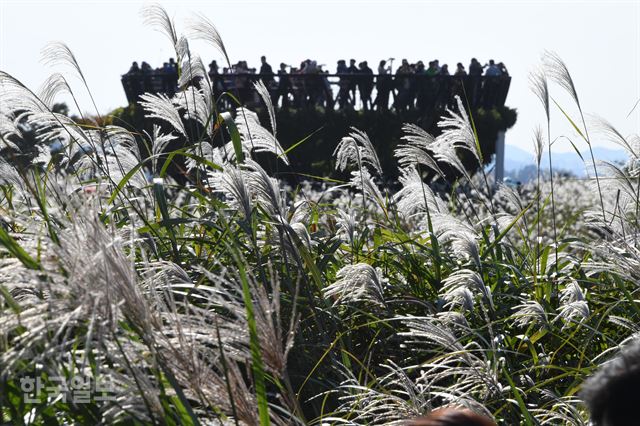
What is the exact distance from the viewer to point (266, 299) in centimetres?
200

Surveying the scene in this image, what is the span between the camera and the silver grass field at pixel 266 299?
6.48 ft

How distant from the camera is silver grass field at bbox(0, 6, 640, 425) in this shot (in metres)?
1.98

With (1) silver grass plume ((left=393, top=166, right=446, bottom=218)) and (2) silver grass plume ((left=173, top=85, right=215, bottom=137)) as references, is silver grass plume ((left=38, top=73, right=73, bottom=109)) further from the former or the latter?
(1) silver grass plume ((left=393, top=166, right=446, bottom=218))

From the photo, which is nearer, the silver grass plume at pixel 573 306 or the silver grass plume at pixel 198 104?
the silver grass plume at pixel 573 306

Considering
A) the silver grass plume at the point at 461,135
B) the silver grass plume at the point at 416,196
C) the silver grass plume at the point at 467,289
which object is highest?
the silver grass plume at the point at 461,135

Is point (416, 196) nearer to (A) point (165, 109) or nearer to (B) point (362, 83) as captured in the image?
(A) point (165, 109)

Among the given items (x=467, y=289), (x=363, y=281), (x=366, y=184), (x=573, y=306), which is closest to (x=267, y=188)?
(x=363, y=281)

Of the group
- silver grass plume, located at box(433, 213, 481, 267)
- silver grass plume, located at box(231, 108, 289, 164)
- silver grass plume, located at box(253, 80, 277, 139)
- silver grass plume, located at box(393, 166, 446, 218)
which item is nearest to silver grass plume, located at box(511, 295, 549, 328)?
silver grass plume, located at box(433, 213, 481, 267)

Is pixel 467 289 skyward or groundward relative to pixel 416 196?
groundward

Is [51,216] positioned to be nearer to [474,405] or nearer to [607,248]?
[474,405]

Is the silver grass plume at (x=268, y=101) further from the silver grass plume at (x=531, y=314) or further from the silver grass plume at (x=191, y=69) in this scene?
the silver grass plume at (x=531, y=314)

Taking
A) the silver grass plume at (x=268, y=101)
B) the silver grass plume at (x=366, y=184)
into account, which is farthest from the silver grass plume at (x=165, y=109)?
the silver grass plume at (x=366, y=184)

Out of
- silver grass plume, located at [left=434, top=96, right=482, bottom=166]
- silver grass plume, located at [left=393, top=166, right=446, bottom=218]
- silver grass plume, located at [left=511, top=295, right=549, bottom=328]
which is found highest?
silver grass plume, located at [left=434, top=96, right=482, bottom=166]

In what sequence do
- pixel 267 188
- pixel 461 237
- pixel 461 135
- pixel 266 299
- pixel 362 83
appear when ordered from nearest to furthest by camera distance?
pixel 266 299
pixel 267 188
pixel 461 237
pixel 461 135
pixel 362 83
